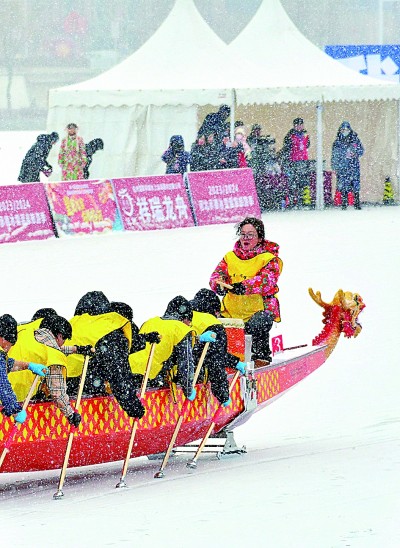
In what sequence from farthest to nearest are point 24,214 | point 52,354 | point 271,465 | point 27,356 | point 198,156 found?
point 198,156, point 24,214, point 271,465, point 27,356, point 52,354

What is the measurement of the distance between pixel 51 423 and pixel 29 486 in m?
0.63

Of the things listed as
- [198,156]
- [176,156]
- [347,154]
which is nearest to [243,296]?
[176,156]

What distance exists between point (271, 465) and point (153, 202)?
14.1 m

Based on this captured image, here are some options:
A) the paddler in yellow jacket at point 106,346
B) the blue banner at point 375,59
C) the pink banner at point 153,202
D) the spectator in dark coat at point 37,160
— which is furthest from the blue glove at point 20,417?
the blue banner at point 375,59

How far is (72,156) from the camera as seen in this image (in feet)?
76.3

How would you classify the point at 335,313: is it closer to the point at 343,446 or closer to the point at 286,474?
the point at 343,446

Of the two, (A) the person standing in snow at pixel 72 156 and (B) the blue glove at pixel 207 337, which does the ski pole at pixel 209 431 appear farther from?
(A) the person standing in snow at pixel 72 156

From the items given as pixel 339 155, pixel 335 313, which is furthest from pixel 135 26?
pixel 335 313

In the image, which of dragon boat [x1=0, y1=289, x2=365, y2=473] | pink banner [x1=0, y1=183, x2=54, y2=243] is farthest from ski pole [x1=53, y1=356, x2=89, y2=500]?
pink banner [x1=0, y1=183, x2=54, y2=243]

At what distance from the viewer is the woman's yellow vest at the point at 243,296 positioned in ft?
31.4

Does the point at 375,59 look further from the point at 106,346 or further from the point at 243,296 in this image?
the point at 106,346

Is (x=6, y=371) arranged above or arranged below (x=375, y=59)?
below

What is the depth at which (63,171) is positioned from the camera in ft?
76.9

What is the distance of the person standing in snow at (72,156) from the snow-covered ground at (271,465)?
586cm
